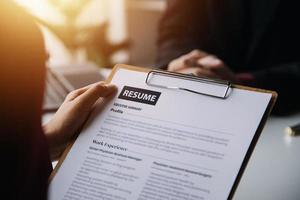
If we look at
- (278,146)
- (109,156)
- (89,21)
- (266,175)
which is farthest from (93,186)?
(89,21)

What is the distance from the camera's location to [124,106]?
75 cm

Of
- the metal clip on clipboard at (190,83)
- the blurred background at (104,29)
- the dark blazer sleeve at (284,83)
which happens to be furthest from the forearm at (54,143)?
the blurred background at (104,29)

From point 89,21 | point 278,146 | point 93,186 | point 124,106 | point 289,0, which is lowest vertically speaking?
point 93,186

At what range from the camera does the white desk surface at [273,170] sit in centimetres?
81

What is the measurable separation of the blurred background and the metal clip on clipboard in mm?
2216

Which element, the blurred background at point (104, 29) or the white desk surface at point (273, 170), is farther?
the blurred background at point (104, 29)

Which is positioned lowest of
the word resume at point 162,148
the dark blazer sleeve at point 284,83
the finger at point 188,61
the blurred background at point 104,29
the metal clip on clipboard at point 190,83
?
the word resume at point 162,148

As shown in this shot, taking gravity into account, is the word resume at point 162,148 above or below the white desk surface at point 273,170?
Answer: below

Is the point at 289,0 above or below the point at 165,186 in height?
above

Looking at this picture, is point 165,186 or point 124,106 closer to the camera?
point 165,186

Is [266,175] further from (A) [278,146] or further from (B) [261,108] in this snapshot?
(B) [261,108]

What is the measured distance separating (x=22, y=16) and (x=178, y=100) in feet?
1.22

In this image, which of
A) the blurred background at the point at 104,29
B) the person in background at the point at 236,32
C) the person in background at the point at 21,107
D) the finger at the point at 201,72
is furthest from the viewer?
the blurred background at the point at 104,29

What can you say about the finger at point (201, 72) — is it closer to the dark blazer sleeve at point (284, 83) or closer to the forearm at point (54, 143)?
the dark blazer sleeve at point (284, 83)
